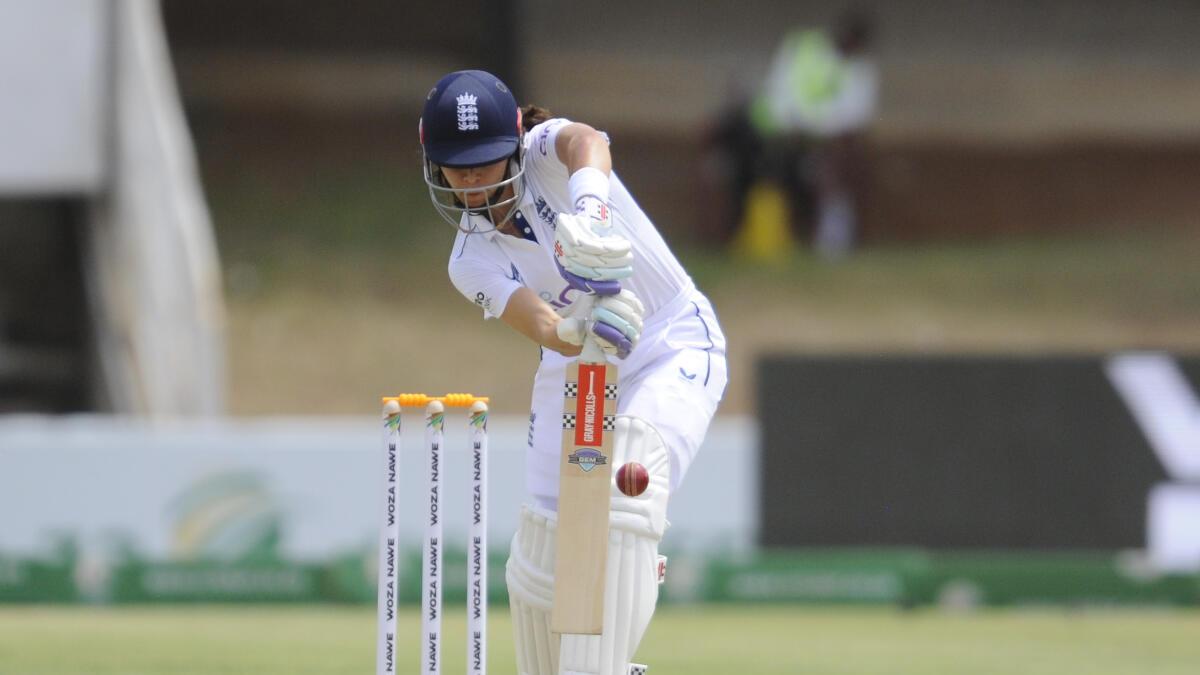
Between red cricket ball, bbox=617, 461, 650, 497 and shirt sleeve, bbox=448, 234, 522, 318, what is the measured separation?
39cm

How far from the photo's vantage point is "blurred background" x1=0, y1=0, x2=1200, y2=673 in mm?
8406

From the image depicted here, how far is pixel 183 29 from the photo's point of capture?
50.8 feet

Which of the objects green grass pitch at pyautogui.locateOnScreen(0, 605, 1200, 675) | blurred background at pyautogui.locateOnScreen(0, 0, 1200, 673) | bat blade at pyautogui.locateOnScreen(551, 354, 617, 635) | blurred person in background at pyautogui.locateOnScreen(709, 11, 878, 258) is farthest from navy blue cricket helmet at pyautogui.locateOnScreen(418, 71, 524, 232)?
blurred person in background at pyautogui.locateOnScreen(709, 11, 878, 258)

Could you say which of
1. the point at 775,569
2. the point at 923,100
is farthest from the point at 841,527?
the point at 923,100

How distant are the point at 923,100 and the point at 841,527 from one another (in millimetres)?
8399

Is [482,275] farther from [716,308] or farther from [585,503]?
[716,308]

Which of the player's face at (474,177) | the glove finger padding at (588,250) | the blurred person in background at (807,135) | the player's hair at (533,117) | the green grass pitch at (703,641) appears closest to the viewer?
the glove finger padding at (588,250)

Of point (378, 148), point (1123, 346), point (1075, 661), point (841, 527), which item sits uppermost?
point (378, 148)

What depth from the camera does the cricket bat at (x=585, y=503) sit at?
3.59 meters

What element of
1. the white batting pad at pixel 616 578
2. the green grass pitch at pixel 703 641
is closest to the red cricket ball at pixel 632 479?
the white batting pad at pixel 616 578

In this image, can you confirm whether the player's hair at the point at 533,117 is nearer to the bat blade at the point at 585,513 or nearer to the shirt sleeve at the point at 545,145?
the shirt sleeve at the point at 545,145

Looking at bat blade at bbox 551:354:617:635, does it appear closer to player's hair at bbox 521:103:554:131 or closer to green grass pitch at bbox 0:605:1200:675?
player's hair at bbox 521:103:554:131

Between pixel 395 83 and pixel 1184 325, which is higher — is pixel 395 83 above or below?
above

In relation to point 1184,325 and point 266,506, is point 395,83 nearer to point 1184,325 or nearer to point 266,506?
point 1184,325
